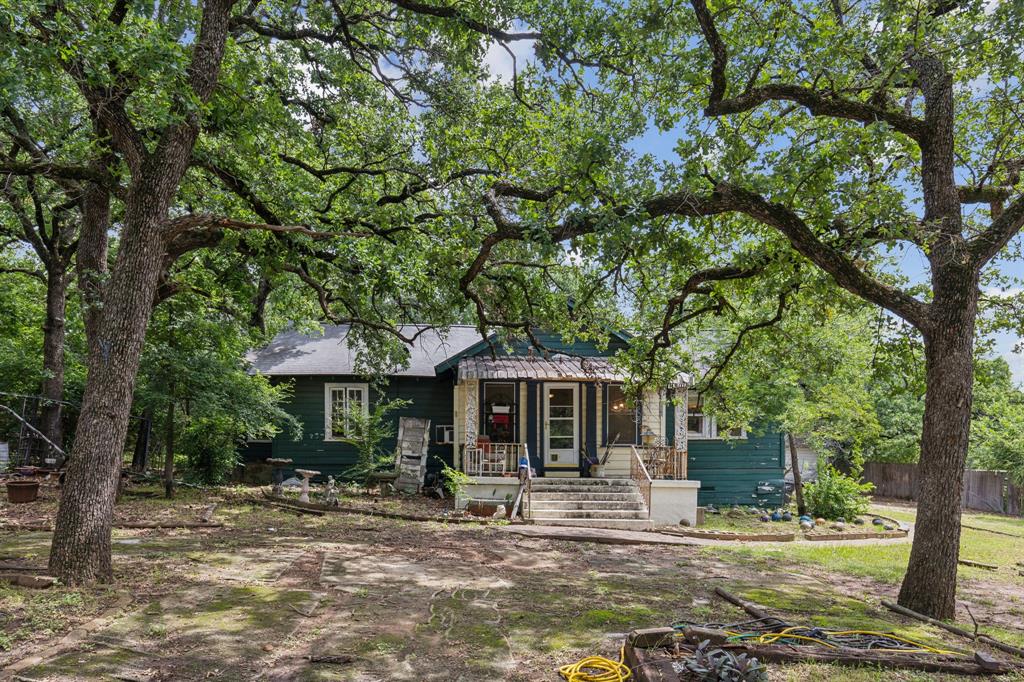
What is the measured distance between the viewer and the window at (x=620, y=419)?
57.7ft

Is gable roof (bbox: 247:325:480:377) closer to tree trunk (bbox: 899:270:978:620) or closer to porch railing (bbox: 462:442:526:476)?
porch railing (bbox: 462:442:526:476)

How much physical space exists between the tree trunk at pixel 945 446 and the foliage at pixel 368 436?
40.2 ft

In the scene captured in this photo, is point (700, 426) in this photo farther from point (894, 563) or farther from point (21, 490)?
point (21, 490)

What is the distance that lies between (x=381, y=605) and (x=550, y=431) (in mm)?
10914

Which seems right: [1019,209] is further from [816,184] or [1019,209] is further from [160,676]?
[160,676]

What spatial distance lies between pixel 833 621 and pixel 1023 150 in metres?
7.06

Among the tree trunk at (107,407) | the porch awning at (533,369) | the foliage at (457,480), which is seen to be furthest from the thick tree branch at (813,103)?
the foliage at (457,480)

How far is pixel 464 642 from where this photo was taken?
5.74m

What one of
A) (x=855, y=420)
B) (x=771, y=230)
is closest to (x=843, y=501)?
(x=855, y=420)

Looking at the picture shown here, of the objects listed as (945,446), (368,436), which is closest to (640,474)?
(368,436)

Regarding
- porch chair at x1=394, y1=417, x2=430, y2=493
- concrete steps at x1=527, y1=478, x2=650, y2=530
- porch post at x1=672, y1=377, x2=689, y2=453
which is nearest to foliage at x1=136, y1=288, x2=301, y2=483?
porch chair at x1=394, y1=417, x2=430, y2=493

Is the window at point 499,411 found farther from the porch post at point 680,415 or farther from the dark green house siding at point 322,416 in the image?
the porch post at point 680,415

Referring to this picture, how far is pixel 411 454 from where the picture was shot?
17.5 m

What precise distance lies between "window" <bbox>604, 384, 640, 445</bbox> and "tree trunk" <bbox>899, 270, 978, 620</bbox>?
10.4 metres
